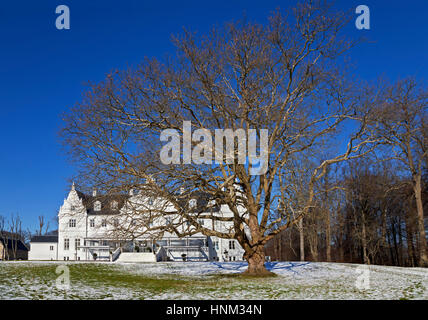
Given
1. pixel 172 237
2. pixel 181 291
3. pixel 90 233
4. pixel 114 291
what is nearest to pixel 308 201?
pixel 181 291

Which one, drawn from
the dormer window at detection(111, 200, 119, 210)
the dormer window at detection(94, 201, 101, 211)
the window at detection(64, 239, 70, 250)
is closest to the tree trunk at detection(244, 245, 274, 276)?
the dormer window at detection(111, 200, 119, 210)

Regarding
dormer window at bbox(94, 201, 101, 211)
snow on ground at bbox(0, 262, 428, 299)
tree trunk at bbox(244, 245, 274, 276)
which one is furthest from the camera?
tree trunk at bbox(244, 245, 274, 276)

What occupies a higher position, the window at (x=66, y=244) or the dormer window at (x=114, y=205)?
the dormer window at (x=114, y=205)

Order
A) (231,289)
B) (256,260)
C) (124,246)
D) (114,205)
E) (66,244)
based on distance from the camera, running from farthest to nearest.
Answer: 1. (66,244)
2. (124,246)
3. (256,260)
4. (114,205)
5. (231,289)

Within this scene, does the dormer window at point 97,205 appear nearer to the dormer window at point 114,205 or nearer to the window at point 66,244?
the dormer window at point 114,205

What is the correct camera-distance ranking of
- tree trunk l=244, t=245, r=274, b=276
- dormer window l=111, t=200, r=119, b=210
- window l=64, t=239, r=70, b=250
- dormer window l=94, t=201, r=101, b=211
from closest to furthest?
dormer window l=111, t=200, r=119, b=210 < dormer window l=94, t=201, r=101, b=211 < tree trunk l=244, t=245, r=274, b=276 < window l=64, t=239, r=70, b=250

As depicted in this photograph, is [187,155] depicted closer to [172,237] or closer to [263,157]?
[263,157]

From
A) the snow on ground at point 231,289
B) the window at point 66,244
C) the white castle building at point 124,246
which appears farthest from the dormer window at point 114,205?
the window at point 66,244

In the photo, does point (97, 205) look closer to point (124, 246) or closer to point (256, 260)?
point (256, 260)

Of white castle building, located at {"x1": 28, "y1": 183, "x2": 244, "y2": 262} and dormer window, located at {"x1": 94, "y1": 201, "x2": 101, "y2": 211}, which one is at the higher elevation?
dormer window, located at {"x1": 94, "y1": 201, "x2": 101, "y2": 211}

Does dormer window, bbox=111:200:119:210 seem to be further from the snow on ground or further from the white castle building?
the snow on ground

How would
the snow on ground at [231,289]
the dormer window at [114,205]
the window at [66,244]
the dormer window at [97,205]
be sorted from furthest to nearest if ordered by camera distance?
the window at [66,244]
the dormer window at [97,205]
the dormer window at [114,205]
the snow on ground at [231,289]

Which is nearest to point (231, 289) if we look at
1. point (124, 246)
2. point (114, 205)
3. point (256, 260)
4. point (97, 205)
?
point (256, 260)
